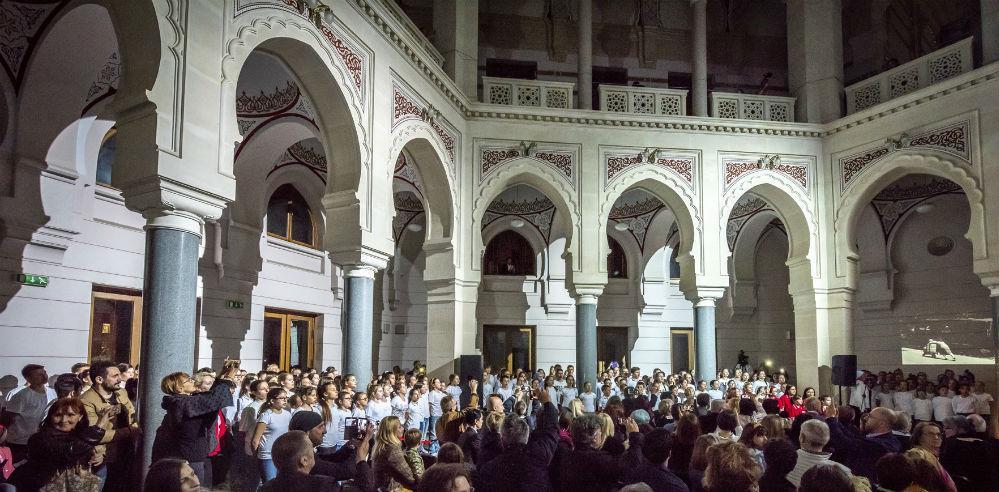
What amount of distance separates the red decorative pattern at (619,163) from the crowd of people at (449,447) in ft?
21.6

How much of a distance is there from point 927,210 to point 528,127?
329 inches

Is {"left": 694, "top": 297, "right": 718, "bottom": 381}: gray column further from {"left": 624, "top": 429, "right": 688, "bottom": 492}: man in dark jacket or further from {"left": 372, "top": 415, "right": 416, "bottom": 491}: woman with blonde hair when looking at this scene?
{"left": 372, "top": 415, "right": 416, "bottom": 491}: woman with blonde hair

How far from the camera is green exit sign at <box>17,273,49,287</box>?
751 centimetres

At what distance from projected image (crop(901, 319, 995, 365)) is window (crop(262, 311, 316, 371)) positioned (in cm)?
1168

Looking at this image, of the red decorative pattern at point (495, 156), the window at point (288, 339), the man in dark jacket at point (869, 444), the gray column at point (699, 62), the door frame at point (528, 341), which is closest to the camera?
the man in dark jacket at point (869, 444)

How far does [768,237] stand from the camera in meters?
17.7

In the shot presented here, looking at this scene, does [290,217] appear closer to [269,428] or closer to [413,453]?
[269,428]

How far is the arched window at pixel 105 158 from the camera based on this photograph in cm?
886

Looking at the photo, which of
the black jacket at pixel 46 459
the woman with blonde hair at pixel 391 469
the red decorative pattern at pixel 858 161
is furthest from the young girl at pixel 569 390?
the black jacket at pixel 46 459

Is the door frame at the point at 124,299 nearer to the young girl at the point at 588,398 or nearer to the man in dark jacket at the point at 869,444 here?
the young girl at the point at 588,398

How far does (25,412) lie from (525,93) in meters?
9.31

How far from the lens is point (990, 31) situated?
37.8 feet

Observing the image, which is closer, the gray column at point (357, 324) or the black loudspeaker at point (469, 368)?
the gray column at point (357, 324)

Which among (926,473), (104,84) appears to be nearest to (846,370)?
(926,473)
